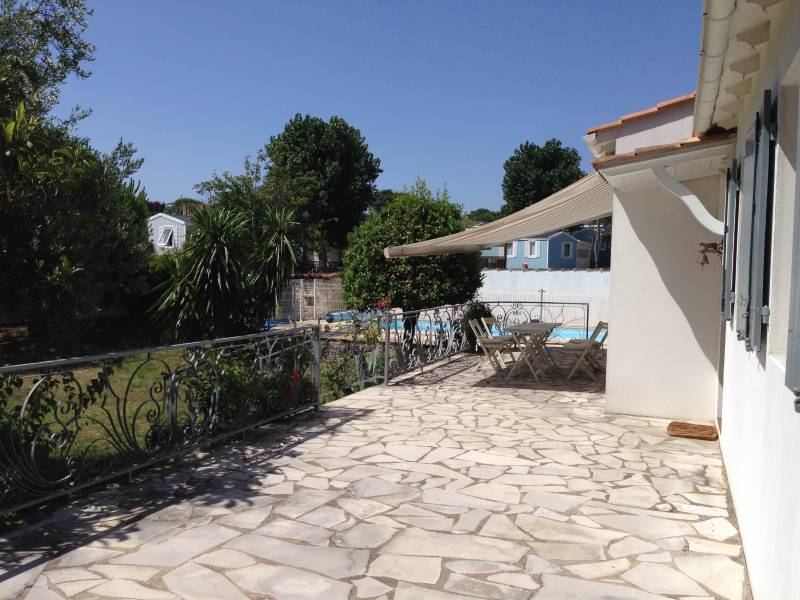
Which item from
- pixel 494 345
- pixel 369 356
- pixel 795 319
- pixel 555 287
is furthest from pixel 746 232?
pixel 555 287

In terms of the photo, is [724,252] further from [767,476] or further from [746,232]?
[767,476]

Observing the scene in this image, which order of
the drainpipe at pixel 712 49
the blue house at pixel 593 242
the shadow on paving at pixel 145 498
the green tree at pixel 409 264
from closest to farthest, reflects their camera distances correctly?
the drainpipe at pixel 712 49
the shadow on paving at pixel 145 498
the green tree at pixel 409 264
the blue house at pixel 593 242

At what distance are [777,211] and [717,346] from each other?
472cm

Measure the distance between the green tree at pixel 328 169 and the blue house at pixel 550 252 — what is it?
13177 mm

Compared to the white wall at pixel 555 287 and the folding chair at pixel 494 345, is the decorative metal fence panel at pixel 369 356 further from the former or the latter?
the white wall at pixel 555 287

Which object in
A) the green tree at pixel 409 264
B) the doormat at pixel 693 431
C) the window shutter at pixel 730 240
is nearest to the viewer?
the window shutter at pixel 730 240

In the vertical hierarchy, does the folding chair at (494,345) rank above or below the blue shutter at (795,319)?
below

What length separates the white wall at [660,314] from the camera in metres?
7.34

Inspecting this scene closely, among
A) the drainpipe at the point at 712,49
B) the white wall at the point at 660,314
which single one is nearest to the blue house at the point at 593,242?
the white wall at the point at 660,314

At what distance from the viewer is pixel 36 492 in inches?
177

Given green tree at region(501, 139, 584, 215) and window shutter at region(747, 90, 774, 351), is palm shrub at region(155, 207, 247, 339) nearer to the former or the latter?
window shutter at region(747, 90, 774, 351)

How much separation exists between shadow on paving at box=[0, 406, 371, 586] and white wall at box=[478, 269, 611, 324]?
1840 cm

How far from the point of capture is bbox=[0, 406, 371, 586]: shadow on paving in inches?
160

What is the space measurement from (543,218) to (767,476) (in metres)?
5.71
